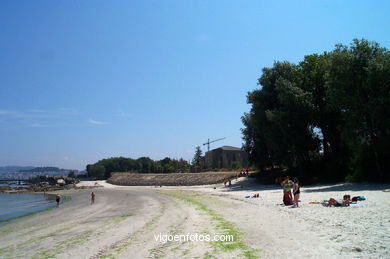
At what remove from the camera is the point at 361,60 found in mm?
29969

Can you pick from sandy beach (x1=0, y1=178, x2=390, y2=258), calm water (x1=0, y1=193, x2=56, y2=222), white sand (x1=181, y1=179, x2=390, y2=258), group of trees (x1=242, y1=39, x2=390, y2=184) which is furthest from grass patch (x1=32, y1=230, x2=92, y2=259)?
group of trees (x1=242, y1=39, x2=390, y2=184)

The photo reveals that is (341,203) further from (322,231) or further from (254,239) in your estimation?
(254,239)

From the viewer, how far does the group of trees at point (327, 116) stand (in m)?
29.3

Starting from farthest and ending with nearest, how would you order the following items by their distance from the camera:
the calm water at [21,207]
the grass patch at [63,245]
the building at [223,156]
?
the building at [223,156] → the calm water at [21,207] → the grass patch at [63,245]

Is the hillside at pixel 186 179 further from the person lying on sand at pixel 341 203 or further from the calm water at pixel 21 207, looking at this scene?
the person lying on sand at pixel 341 203

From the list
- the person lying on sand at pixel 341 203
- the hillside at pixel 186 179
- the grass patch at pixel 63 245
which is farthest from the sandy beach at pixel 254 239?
the hillside at pixel 186 179

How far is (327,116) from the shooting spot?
38312mm

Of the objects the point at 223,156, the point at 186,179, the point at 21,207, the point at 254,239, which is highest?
the point at 223,156

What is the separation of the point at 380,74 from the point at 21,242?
3092 centimetres

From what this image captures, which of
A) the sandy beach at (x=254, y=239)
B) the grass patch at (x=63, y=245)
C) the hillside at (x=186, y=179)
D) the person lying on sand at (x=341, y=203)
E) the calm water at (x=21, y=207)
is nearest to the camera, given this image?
the sandy beach at (x=254, y=239)

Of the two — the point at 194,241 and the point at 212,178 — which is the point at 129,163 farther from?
the point at 194,241

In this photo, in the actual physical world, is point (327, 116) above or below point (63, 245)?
above

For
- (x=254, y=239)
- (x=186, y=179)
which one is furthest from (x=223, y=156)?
(x=254, y=239)

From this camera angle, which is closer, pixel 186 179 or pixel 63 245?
pixel 63 245
